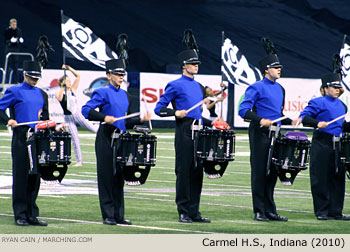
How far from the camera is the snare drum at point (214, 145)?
12844 mm

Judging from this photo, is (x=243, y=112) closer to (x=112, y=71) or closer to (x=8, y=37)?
(x=112, y=71)

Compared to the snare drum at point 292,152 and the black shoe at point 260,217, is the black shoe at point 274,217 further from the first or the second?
the snare drum at point 292,152

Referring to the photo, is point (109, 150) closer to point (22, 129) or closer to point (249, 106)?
point (22, 129)

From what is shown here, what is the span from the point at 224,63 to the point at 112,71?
19.3 metres

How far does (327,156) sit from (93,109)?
11.2ft

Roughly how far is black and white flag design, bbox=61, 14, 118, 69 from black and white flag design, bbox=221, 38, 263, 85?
6.27 m

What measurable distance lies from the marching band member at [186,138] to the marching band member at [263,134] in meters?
0.71

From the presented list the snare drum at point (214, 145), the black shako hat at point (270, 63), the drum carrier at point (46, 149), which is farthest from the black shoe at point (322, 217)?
the drum carrier at point (46, 149)

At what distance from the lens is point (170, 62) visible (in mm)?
42312

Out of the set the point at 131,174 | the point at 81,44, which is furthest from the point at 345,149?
the point at 81,44

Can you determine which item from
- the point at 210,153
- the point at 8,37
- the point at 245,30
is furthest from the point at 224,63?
the point at 210,153

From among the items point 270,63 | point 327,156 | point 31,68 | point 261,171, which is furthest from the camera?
point 327,156

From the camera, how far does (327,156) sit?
13.6m

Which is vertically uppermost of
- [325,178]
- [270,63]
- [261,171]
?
[270,63]
